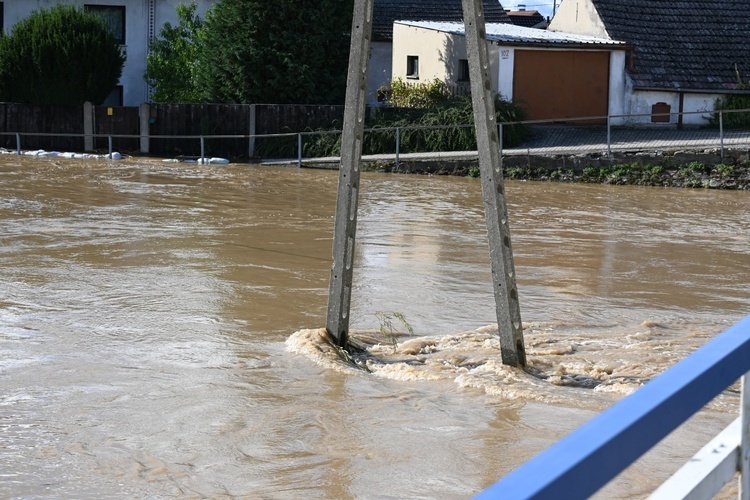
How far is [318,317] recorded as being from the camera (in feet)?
30.9

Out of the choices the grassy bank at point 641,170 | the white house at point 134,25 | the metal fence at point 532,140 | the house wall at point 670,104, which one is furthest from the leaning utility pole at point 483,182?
the white house at point 134,25

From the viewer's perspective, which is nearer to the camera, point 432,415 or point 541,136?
point 432,415

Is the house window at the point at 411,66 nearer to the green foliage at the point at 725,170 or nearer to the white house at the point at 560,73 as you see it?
the white house at the point at 560,73

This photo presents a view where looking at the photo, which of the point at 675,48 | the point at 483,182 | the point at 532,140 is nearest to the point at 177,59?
Answer: the point at 532,140

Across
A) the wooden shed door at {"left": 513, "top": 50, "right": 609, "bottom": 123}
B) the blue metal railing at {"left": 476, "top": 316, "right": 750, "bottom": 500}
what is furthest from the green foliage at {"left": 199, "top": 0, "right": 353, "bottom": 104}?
the blue metal railing at {"left": 476, "top": 316, "right": 750, "bottom": 500}

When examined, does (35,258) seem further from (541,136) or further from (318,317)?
(541,136)

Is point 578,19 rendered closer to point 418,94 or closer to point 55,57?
point 418,94

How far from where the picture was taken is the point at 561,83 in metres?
30.3

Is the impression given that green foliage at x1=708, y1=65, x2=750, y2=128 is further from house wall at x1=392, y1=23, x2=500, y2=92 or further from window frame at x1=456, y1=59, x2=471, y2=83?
window frame at x1=456, y1=59, x2=471, y2=83

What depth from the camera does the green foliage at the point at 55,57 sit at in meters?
31.4

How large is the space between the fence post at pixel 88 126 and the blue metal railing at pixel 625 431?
98.7 feet

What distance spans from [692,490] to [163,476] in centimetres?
376

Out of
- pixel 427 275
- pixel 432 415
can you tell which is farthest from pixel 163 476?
pixel 427 275

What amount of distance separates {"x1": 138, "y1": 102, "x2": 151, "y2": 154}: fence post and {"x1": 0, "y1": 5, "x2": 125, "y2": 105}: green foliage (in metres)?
2.55
